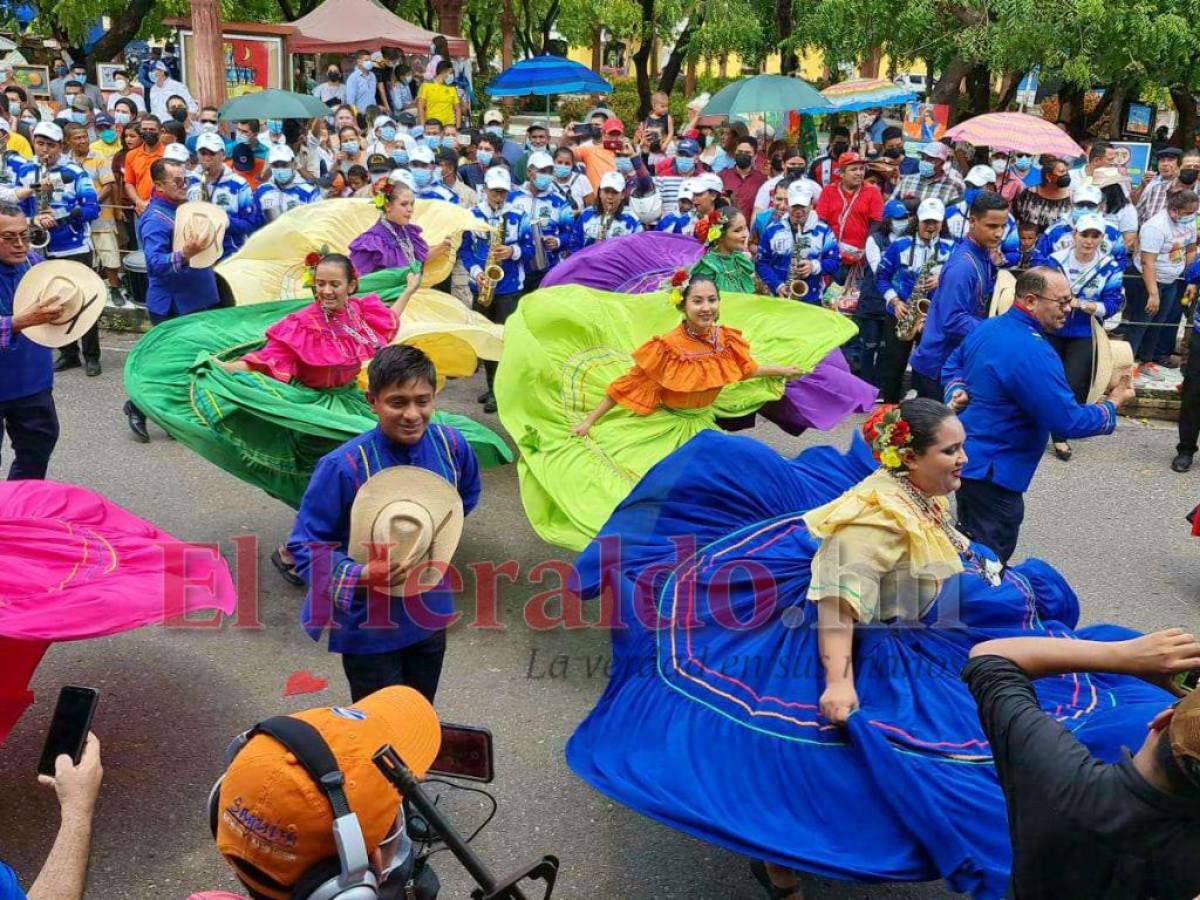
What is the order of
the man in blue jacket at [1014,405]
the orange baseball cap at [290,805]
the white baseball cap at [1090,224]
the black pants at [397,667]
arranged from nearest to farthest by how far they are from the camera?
the orange baseball cap at [290,805] < the black pants at [397,667] < the man in blue jacket at [1014,405] < the white baseball cap at [1090,224]

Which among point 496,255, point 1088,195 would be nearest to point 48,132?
point 496,255

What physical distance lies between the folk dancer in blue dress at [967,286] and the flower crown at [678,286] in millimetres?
1661

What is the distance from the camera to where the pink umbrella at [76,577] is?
386 centimetres

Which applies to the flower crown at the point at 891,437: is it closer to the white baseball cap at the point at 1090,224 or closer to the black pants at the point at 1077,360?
the black pants at the point at 1077,360

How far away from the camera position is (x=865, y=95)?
49.6 ft

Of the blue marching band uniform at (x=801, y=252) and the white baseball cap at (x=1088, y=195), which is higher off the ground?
the white baseball cap at (x=1088, y=195)

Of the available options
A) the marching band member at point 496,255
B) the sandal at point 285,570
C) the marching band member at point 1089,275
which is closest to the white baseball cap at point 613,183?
the marching band member at point 496,255

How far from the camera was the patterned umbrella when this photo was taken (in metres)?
14.9

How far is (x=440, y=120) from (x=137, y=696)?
12.6 meters

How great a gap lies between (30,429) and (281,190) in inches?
209

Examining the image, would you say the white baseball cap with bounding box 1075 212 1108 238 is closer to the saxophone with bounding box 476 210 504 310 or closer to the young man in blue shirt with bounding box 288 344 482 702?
the saxophone with bounding box 476 210 504 310

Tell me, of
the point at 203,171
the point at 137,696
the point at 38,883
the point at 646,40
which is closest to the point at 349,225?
the point at 203,171

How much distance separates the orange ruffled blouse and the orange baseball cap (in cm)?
373

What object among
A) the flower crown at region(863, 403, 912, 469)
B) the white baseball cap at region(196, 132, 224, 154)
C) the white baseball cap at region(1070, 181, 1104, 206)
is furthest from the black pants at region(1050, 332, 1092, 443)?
the white baseball cap at region(196, 132, 224, 154)
